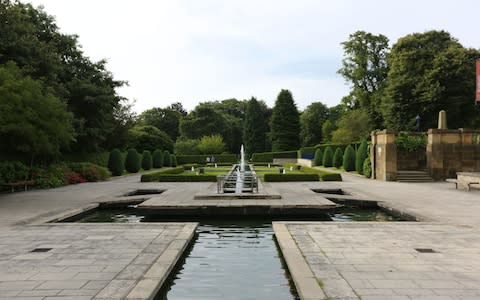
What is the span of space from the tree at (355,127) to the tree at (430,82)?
583cm

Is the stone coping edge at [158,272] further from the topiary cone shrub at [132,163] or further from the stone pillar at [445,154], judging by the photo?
the topiary cone shrub at [132,163]

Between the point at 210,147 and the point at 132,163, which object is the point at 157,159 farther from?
the point at 210,147

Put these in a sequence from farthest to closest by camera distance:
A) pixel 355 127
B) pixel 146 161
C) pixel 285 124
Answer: pixel 285 124 → pixel 355 127 → pixel 146 161

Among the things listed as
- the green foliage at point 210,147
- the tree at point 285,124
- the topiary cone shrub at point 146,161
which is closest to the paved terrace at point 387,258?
the topiary cone shrub at point 146,161

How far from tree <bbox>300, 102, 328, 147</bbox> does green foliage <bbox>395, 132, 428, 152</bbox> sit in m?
43.3

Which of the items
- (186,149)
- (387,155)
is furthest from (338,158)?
(186,149)

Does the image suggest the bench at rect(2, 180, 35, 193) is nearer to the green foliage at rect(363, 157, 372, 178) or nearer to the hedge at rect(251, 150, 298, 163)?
the green foliage at rect(363, 157, 372, 178)

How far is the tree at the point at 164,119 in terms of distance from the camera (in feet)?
240

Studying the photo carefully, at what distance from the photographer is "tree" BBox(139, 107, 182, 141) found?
240 feet

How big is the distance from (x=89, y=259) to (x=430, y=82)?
34.1 meters

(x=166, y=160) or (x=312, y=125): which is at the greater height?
(x=312, y=125)

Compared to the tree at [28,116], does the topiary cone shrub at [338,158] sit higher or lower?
lower

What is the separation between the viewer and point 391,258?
6289 mm

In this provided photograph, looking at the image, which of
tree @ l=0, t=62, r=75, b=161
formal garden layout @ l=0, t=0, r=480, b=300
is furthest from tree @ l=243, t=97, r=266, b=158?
tree @ l=0, t=62, r=75, b=161
